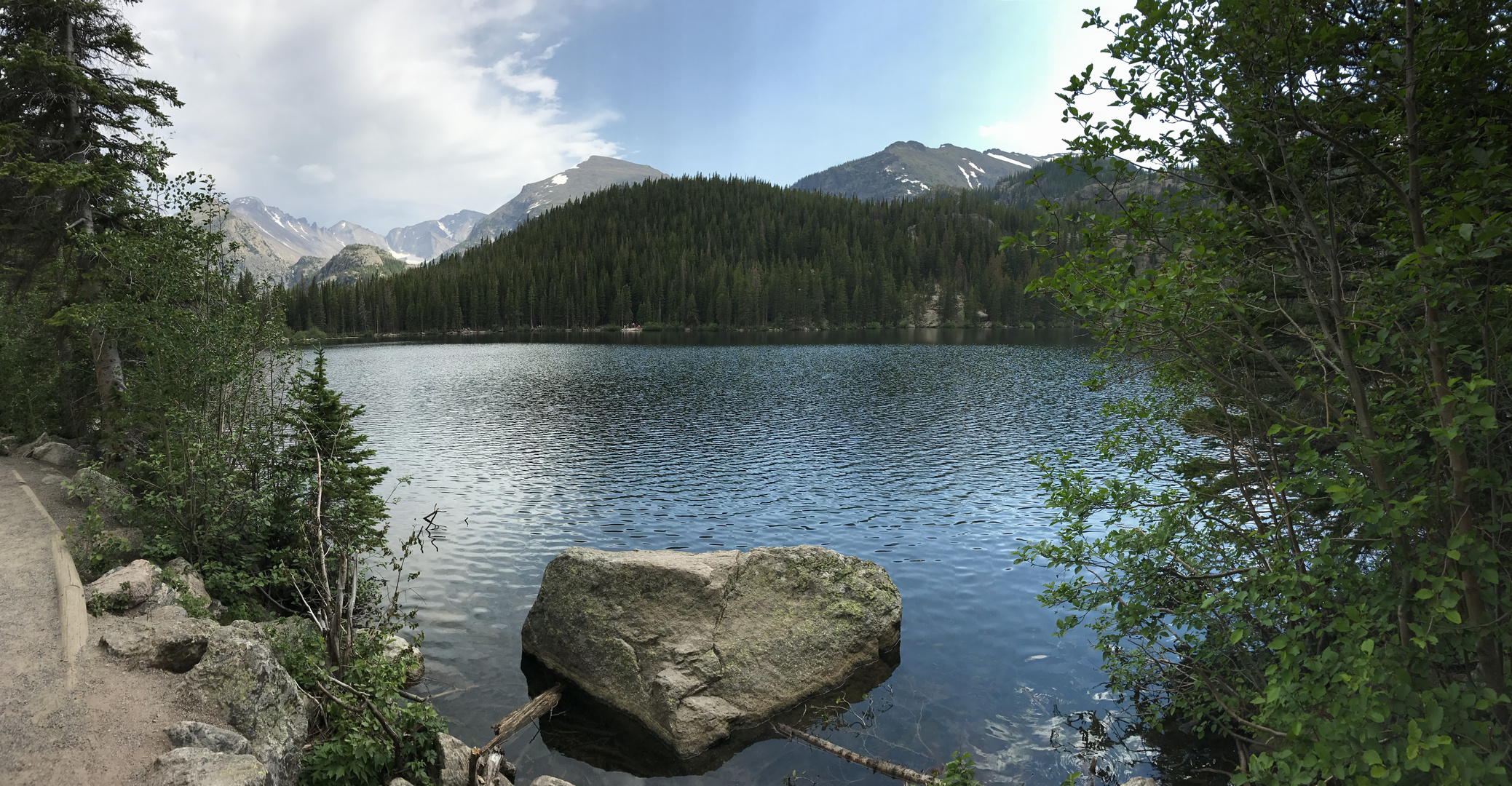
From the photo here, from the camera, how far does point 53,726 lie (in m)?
7.61

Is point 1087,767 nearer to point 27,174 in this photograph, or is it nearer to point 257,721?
point 257,721

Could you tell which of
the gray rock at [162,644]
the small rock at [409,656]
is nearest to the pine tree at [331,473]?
the small rock at [409,656]

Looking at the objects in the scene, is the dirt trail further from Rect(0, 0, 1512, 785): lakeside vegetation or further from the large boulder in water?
the large boulder in water

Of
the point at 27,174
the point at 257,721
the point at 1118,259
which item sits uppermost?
the point at 27,174

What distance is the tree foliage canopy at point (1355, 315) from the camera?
4633 mm

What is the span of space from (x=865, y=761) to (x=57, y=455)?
2480 cm

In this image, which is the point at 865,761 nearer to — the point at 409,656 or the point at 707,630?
the point at 707,630

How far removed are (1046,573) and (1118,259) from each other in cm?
1340

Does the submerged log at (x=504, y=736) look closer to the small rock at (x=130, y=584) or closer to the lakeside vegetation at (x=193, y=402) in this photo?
the lakeside vegetation at (x=193, y=402)

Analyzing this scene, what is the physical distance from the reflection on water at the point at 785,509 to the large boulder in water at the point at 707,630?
808 mm

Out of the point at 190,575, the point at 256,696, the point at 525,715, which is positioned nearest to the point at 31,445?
the point at 190,575

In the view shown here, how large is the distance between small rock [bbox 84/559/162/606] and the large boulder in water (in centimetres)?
612

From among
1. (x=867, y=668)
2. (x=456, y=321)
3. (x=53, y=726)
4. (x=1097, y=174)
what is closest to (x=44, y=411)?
(x=53, y=726)

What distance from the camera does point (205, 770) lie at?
266 inches
